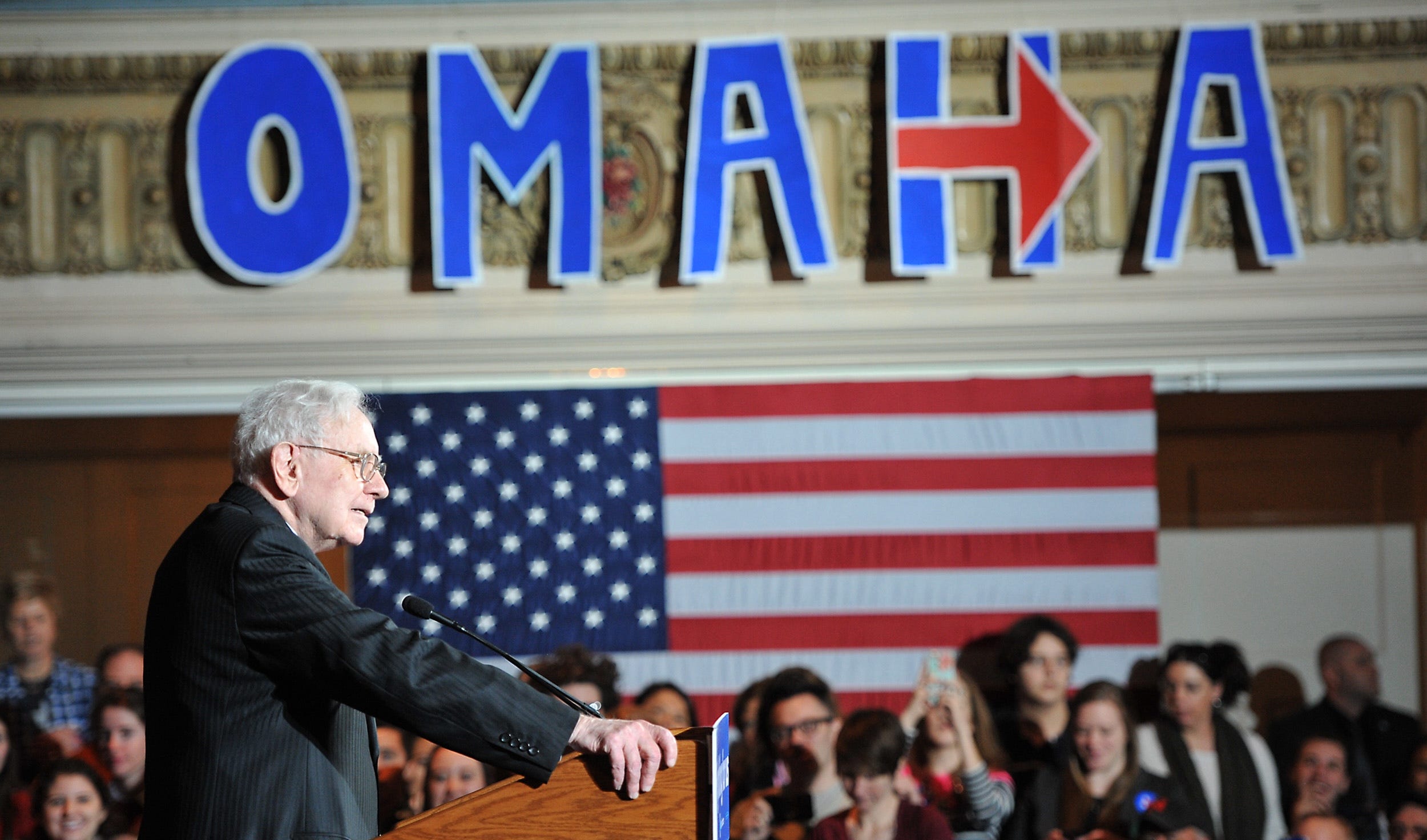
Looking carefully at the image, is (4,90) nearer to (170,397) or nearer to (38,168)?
(38,168)

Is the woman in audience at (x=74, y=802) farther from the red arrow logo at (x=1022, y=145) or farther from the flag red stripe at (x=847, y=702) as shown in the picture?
the red arrow logo at (x=1022, y=145)

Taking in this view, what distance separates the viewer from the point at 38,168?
21.2ft

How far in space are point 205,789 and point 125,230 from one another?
499cm

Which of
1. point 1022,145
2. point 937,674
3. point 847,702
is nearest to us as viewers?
point 937,674

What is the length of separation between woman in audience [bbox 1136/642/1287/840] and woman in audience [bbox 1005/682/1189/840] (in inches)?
8.0

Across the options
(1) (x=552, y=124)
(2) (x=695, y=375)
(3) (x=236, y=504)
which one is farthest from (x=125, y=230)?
(3) (x=236, y=504)

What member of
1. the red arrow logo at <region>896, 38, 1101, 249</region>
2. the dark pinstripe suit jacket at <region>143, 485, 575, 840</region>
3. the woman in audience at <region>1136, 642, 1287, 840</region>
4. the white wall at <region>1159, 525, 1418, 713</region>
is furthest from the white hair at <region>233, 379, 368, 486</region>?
the white wall at <region>1159, 525, 1418, 713</region>

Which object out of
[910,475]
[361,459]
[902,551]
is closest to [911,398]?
[910,475]

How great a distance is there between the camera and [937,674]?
5832 mm

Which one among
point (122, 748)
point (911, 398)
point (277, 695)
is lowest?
point (122, 748)

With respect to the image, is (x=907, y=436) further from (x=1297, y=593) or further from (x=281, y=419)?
(x=281, y=419)

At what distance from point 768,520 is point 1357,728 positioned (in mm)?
2578

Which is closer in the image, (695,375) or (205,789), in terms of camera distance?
(205,789)

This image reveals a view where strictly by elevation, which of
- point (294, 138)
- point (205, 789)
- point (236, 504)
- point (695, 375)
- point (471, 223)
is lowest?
point (205, 789)
